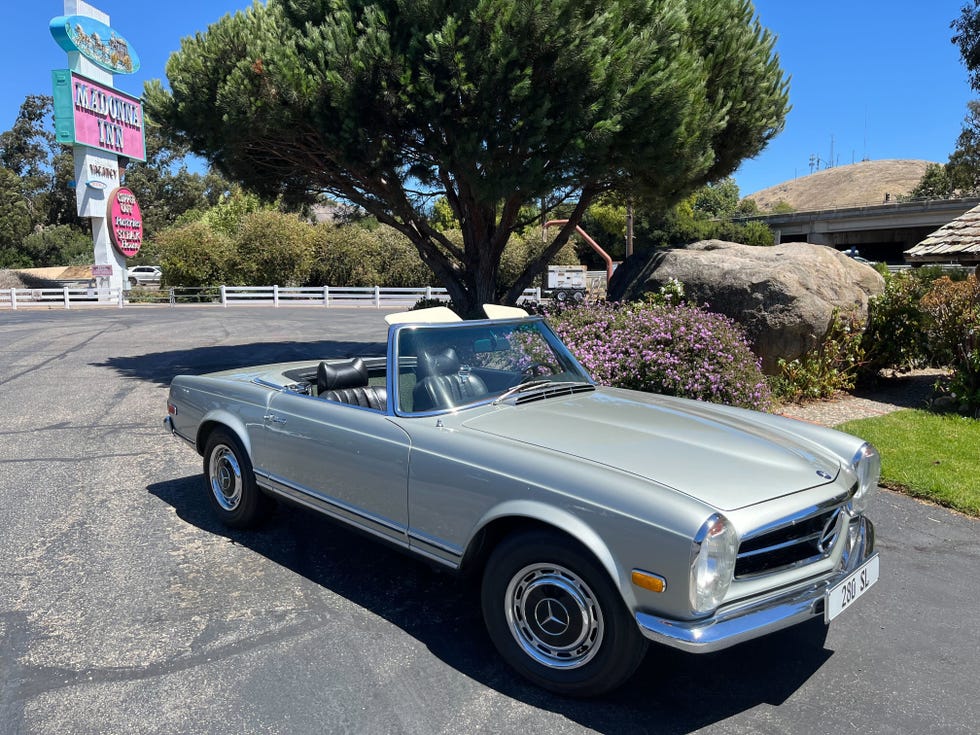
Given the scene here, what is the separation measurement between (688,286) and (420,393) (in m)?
6.85

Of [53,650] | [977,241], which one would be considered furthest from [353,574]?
[977,241]

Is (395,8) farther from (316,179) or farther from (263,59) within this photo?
(316,179)

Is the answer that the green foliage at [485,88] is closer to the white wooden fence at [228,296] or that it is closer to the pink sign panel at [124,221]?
the white wooden fence at [228,296]

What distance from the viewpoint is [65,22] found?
28859mm

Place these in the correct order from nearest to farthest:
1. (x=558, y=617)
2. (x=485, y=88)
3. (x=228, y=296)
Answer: (x=558, y=617), (x=485, y=88), (x=228, y=296)

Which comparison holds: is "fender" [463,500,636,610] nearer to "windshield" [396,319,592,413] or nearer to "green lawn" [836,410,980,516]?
"windshield" [396,319,592,413]

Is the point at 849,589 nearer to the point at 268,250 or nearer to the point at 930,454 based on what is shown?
the point at 930,454

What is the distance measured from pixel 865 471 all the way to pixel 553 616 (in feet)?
5.61

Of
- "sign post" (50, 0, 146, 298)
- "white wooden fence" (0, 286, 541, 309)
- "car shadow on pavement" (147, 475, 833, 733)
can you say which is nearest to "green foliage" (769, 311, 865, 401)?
"car shadow on pavement" (147, 475, 833, 733)

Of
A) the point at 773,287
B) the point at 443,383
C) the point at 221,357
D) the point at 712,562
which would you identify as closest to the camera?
the point at 712,562

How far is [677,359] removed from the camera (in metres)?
7.34

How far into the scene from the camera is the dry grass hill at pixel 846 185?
157 m

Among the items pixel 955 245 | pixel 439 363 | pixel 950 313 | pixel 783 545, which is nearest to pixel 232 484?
pixel 439 363

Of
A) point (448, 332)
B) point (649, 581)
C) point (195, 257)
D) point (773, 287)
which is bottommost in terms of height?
point (649, 581)
